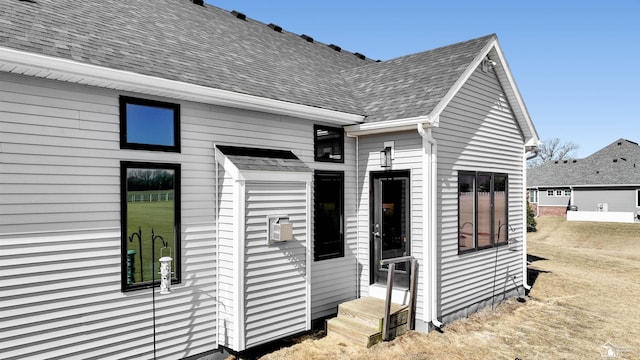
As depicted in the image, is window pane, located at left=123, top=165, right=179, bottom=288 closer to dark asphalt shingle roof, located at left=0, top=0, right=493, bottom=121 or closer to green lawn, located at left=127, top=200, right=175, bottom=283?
green lawn, located at left=127, top=200, right=175, bottom=283

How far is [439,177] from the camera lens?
6.93 metres

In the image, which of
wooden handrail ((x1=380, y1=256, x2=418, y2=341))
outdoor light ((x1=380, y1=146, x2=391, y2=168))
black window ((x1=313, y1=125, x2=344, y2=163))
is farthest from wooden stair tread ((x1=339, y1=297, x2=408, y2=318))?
black window ((x1=313, y1=125, x2=344, y2=163))

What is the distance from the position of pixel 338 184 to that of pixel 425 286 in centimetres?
239

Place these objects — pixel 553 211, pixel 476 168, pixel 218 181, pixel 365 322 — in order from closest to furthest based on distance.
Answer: pixel 218 181
pixel 365 322
pixel 476 168
pixel 553 211

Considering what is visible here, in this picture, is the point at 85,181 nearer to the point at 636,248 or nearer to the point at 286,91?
the point at 286,91

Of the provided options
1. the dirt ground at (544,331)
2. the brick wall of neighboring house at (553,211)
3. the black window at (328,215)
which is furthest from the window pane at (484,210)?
the brick wall of neighboring house at (553,211)

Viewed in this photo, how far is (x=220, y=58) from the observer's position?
6719mm

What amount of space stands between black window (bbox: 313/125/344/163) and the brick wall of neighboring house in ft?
110

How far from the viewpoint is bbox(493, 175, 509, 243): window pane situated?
27.8 feet

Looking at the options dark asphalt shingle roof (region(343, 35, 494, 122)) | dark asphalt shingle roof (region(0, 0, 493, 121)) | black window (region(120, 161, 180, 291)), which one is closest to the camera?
dark asphalt shingle roof (region(0, 0, 493, 121))

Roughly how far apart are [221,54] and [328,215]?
349cm

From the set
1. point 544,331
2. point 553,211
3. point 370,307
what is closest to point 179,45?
point 370,307

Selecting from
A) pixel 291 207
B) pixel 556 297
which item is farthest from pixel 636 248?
pixel 291 207

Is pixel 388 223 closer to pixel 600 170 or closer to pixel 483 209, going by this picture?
pixel 483 209
